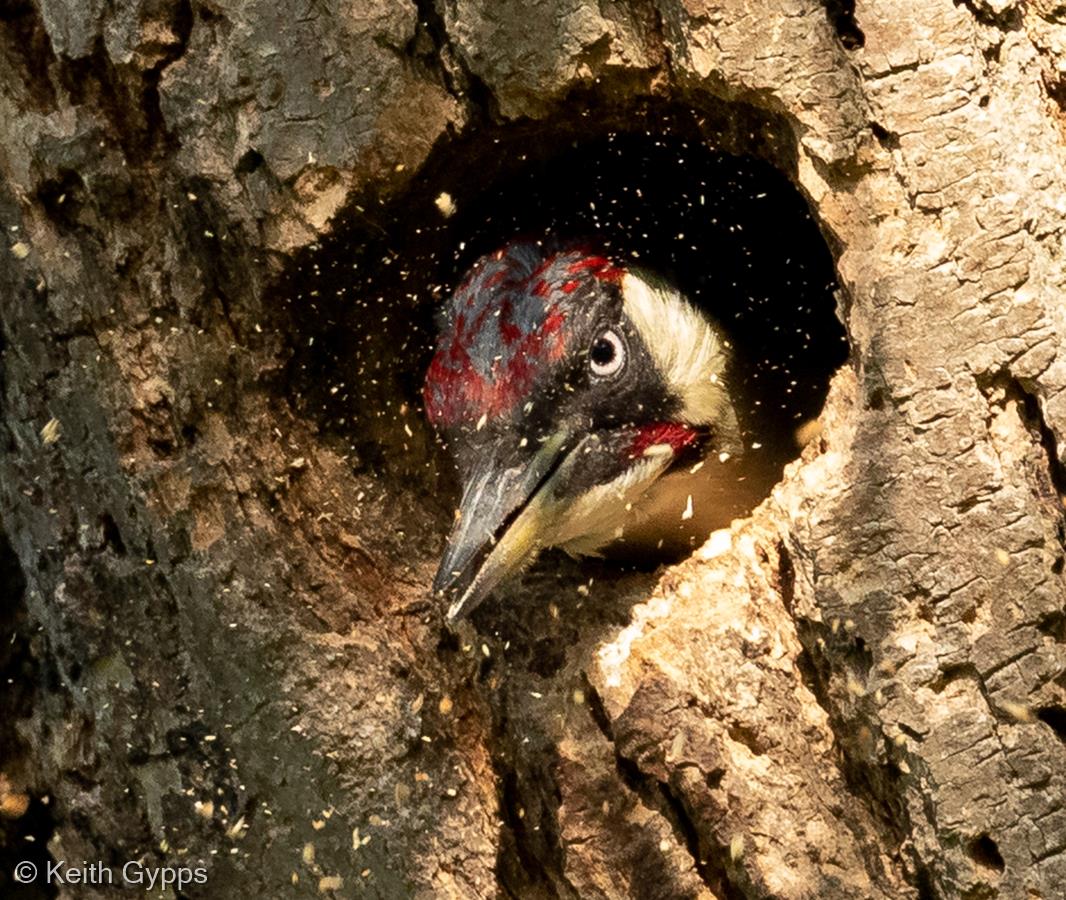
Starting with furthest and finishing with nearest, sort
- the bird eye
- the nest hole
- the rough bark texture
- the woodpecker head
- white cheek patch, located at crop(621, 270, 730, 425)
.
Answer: white cheek patch, located at crop(621, 270, 730, 425) → the bird eye → the woodpecker head → the nest hole → the rough bark texture

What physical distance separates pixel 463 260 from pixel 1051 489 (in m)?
1.46

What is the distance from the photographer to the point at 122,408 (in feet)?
8.61

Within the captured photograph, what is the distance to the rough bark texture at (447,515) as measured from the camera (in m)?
2.12

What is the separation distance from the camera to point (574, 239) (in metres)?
3.30

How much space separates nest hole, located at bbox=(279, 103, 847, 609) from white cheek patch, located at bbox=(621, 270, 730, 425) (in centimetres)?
5

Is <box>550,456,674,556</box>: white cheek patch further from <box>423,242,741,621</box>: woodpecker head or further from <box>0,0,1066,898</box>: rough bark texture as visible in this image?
<box>0,0,1066,898</box>: rough bark texture

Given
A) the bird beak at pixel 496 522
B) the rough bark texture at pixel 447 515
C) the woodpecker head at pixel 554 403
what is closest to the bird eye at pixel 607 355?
the woodpecker head at pixel 554 403

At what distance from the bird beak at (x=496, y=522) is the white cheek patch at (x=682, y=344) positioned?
40 centimetres

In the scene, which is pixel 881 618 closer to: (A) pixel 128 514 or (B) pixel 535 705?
(B) pixel 535 705

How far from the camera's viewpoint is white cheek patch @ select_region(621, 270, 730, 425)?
3.33m

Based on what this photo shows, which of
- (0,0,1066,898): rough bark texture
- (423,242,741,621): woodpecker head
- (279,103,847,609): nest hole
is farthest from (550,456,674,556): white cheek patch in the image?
(279,103,847,609): nest hole

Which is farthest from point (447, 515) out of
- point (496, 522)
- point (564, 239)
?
point (564, 239)

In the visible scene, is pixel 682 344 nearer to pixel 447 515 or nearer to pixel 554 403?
pixel 554 403

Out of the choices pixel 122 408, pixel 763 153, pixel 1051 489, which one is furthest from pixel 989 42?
pixel 122 408
